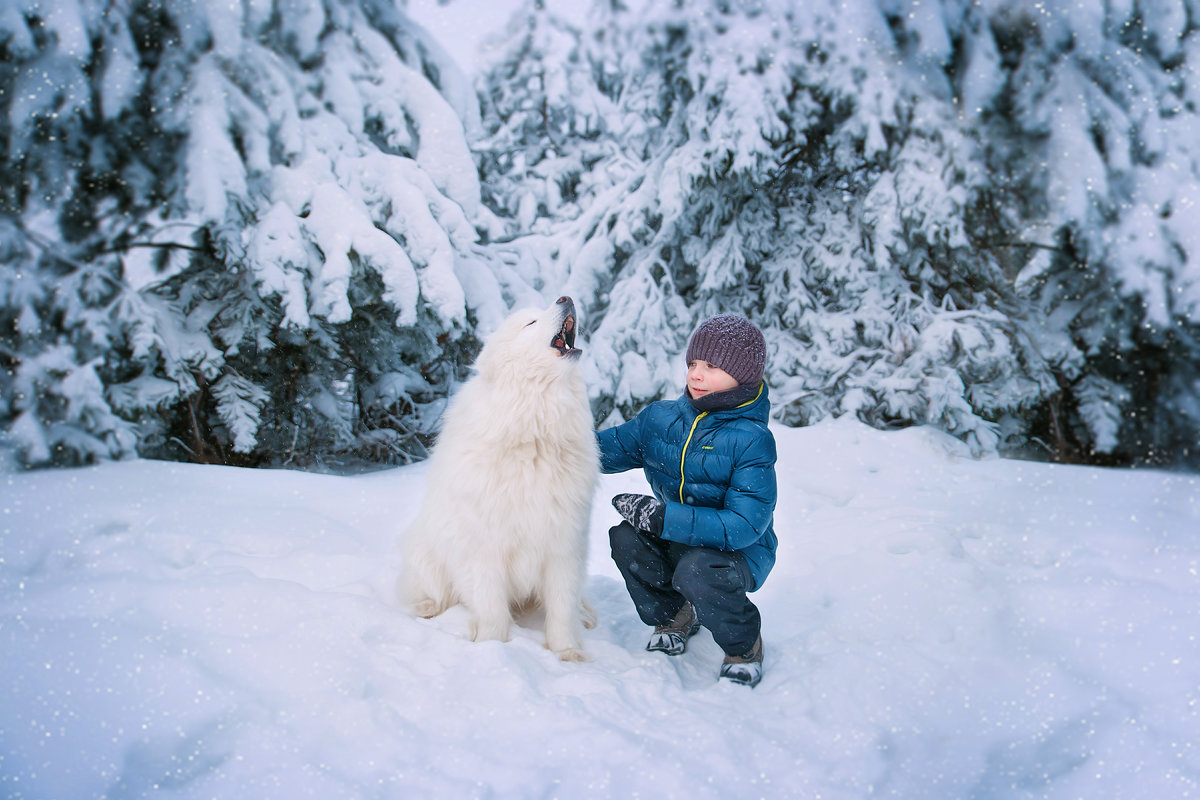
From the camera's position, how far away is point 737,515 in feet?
6.23

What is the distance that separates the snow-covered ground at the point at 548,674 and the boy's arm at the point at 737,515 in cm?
46

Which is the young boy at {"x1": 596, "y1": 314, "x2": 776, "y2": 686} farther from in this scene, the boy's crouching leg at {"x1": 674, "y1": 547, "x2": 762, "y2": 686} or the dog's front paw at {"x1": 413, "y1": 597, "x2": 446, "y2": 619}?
the dog's front paw at {"x1": 413, "y1": 597, "x2": 446, "y2": 619}

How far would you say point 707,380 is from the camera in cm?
204

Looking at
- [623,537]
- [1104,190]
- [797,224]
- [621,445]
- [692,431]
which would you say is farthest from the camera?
[797,224]

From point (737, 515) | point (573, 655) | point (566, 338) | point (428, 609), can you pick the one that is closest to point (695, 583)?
point (737, 515)

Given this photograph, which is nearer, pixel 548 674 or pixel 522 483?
pixel 548 674

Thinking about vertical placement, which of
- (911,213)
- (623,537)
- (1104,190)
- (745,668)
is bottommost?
(745,668)

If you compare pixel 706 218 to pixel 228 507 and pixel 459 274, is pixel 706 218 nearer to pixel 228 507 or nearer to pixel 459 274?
pixel 459 274

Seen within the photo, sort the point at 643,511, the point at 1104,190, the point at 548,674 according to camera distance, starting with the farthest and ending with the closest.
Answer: the point at 1104,190 < the point at 643,511 < the point at 548,674

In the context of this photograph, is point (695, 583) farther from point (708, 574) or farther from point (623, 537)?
point (623, 537)

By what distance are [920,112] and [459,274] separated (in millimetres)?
3776

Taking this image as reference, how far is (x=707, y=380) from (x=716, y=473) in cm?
31

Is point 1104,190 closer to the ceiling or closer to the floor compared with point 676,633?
closer to the ceiling

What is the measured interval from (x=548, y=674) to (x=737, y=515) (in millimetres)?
745
